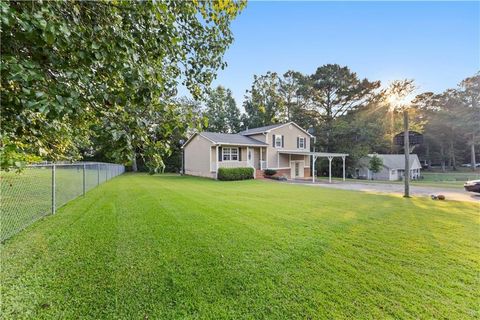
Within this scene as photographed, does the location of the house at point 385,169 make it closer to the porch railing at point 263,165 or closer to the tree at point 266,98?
the porch railing at point 263,165

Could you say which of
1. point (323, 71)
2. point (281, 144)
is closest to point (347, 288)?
point (281, 144)

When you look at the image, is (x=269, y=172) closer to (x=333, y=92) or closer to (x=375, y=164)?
(x=375, y=164)

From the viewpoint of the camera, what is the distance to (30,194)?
5586 millimetres

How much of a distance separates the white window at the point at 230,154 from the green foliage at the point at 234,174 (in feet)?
5.54

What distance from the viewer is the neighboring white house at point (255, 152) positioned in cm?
2044

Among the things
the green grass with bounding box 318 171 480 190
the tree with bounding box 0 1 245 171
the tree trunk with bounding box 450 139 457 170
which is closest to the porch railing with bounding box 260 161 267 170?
the green grass with bounding box 318 171 480 190

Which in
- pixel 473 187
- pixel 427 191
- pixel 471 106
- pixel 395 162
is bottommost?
pixel 427 191

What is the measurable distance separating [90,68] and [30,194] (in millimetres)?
5238

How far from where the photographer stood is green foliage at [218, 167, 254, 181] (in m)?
18.7

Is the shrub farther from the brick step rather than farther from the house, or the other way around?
the house

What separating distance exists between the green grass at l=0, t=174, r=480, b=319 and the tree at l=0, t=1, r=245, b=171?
1543mm

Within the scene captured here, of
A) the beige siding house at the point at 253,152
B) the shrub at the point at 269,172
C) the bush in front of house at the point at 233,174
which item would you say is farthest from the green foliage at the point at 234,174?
the shrub at the point at 269,172

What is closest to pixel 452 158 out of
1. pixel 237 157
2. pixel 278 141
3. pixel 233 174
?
pixel 278 141

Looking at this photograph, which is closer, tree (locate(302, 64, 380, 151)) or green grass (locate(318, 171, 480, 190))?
green grass (locate(318, 171, 480, 190))
